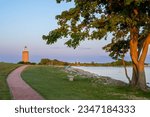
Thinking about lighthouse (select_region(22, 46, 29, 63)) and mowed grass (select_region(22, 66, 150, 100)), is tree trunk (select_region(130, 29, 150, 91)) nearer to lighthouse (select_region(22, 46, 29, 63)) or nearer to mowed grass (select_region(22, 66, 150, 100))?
mowed grass (select_region(22, 66, 150, 100))

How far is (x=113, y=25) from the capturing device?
24266mm

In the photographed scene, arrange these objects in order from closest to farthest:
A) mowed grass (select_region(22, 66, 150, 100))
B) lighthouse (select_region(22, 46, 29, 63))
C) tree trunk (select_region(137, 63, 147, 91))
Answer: mowed grass (select_region(22, 66, 150, 100)) < tree trunk (select_region(137, 63, 147, 91)) < lighthouse (select_region(22, 46, 29, 63))

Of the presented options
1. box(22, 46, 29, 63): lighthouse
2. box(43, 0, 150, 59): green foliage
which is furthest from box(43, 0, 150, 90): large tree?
box(22, 46, 29, 63): lighthouse

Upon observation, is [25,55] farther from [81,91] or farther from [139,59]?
[81,91]

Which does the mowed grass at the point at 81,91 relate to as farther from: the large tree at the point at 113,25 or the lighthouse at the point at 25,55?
the lighthouse at the point at 25,55

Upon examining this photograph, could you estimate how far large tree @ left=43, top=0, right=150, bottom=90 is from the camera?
2461cm

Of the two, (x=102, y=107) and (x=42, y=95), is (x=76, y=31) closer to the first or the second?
(x=42, y=95)

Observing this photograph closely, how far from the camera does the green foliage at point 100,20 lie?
24.5 m

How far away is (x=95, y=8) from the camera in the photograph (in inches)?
1012

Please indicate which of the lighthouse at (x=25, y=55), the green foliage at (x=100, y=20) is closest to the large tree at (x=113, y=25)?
the green foliage at (x=100, y=20)

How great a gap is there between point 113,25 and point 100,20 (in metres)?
1.53

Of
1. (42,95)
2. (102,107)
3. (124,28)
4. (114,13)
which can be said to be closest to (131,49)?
(124,28)

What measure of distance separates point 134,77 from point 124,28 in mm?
3793

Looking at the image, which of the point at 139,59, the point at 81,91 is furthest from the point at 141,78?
the point at 81,91
